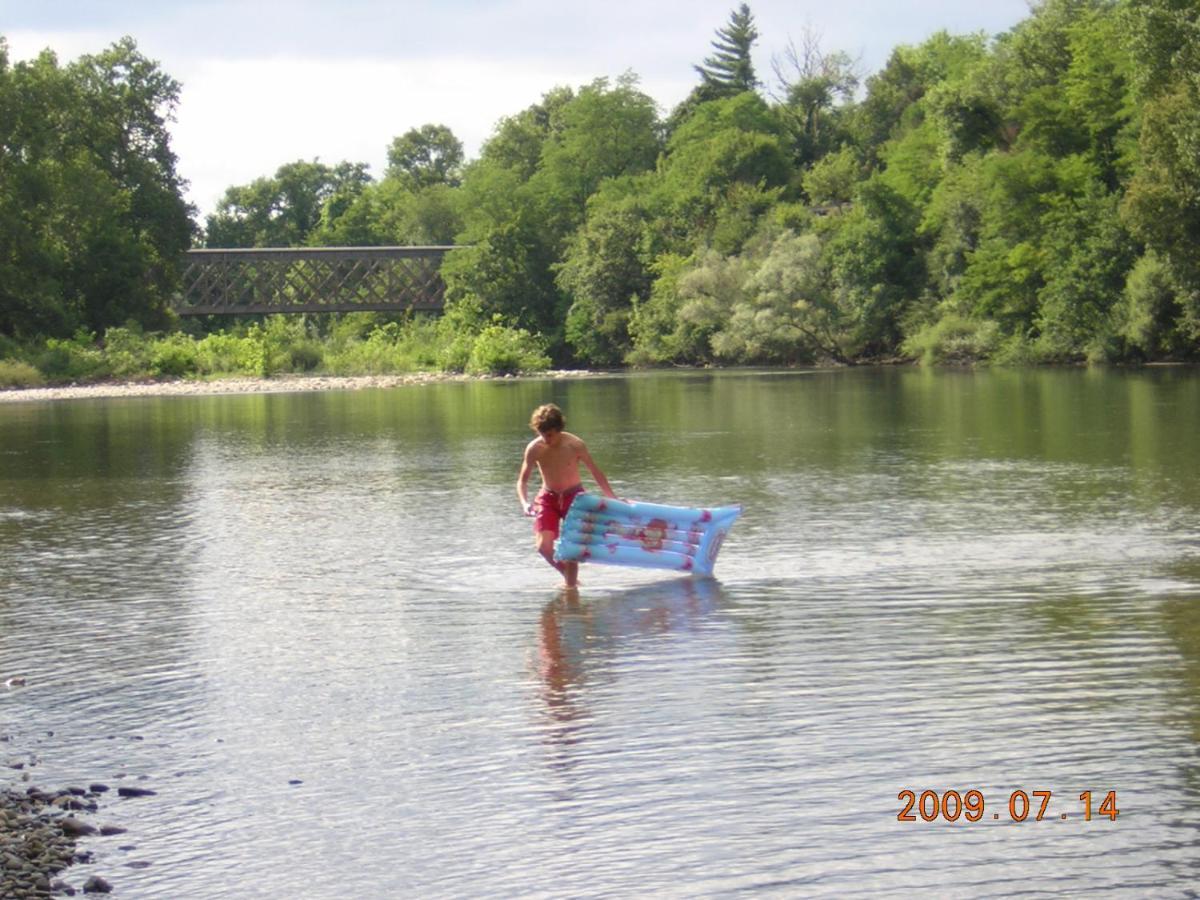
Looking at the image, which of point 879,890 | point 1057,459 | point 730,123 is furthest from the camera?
point 730,123

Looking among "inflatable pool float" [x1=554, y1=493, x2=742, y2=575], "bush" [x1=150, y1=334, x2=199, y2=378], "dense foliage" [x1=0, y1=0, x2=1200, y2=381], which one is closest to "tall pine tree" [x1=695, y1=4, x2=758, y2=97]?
"dense foliage" [x1=0, y1=0, x2=1200, y2=381]

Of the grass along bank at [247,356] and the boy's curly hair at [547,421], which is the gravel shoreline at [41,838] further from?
the grass along bank at [247,356]

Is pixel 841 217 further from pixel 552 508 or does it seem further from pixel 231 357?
pixel 552 508

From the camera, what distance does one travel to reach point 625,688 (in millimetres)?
11617

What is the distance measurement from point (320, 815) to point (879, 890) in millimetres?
3027

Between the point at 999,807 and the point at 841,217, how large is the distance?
87156 millimetres

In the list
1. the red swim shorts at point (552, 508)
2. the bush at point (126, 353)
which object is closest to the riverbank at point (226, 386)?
the bush at point (126, 353)

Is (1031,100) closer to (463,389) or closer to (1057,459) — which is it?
(463,389)

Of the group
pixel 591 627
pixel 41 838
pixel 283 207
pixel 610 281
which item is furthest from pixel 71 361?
Answer: pixel 283 207

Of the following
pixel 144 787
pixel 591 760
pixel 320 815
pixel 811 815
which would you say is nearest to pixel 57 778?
pixel 144 787

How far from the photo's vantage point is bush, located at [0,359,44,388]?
77688 millimetres

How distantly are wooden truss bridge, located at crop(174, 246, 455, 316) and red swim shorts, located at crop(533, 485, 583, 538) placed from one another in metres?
107

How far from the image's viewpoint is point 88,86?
93500 mm

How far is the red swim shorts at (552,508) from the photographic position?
15.8m
